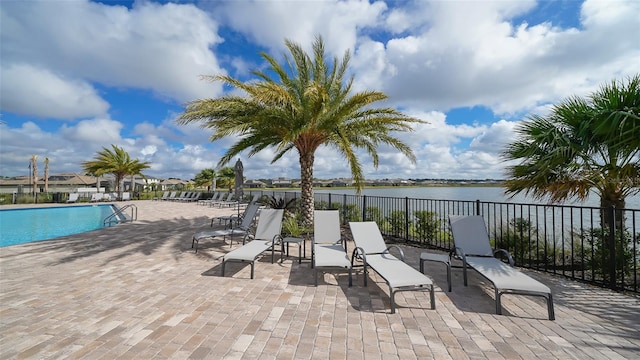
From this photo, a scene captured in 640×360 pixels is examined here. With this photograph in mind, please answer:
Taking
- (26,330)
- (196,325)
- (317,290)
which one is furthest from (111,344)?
(317,290)

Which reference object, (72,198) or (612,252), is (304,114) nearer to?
(612,252)

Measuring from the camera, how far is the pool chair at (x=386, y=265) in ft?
11.3

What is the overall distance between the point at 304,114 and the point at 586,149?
589 cm

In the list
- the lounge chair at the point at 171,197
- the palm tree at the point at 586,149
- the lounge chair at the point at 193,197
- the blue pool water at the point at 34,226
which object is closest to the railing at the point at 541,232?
the palm tree at the point at 586,149

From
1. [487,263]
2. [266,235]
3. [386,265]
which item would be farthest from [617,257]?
[266,235]

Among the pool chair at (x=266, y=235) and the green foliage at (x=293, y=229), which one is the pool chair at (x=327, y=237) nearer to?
the pool chair at (x=266, y=235)

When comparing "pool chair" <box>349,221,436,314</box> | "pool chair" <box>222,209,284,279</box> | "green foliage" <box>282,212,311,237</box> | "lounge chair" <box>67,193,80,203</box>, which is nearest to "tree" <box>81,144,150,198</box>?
"lounge chair" <box>67,193,80,203</box>

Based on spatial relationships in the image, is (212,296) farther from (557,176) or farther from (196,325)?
(557,176)

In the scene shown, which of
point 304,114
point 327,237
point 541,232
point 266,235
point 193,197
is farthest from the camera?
point 193,197

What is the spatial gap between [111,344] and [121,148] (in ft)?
112

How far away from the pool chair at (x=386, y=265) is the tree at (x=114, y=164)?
32260mm

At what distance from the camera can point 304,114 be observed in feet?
23.7

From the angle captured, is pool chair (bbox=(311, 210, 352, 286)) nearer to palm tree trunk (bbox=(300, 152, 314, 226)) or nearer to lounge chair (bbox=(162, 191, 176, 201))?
palm tree trunk (bbox=(300, 152, 314, 226))

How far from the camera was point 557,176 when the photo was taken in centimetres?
480
